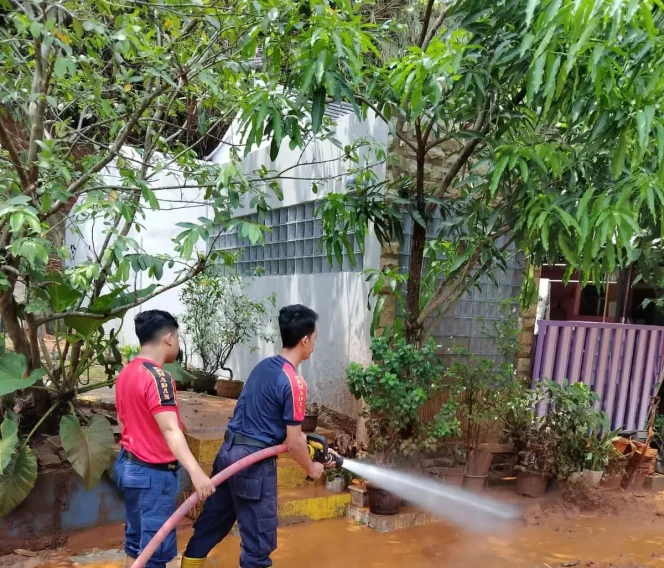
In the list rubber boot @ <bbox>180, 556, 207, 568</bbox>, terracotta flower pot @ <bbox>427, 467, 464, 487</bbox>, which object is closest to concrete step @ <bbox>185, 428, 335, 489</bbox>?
terracotta flower pot @ <bbox>427, 467, 464, 487</bbox>

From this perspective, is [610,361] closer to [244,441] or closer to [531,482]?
[531,482]

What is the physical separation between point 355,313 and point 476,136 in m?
2.52

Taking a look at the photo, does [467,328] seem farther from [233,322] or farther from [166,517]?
[166,517]

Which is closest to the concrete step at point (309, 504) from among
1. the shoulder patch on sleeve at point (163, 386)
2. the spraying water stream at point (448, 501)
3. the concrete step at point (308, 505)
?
the concrete step at point (308, 505)

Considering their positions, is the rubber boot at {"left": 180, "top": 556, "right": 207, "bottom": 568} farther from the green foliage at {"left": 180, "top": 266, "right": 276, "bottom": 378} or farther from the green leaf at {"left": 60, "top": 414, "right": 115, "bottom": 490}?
the green foliage at {"left": 180, "top": 266, "right": 276, "bottom": 378}

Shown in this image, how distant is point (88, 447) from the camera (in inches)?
164

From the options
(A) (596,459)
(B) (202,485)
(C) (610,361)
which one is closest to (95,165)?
(B) (202,485)

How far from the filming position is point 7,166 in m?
4.65

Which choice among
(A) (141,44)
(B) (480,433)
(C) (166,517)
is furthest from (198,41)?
(B) (480,433)

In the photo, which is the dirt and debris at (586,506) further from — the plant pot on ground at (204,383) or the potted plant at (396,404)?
the plant pot on ground at (204,383)

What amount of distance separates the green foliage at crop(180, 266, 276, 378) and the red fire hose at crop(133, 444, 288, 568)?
173 inches

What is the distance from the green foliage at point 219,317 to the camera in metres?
7.66

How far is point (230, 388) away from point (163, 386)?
5.03 m

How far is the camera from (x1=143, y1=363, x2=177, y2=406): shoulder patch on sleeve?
9.68 feet
